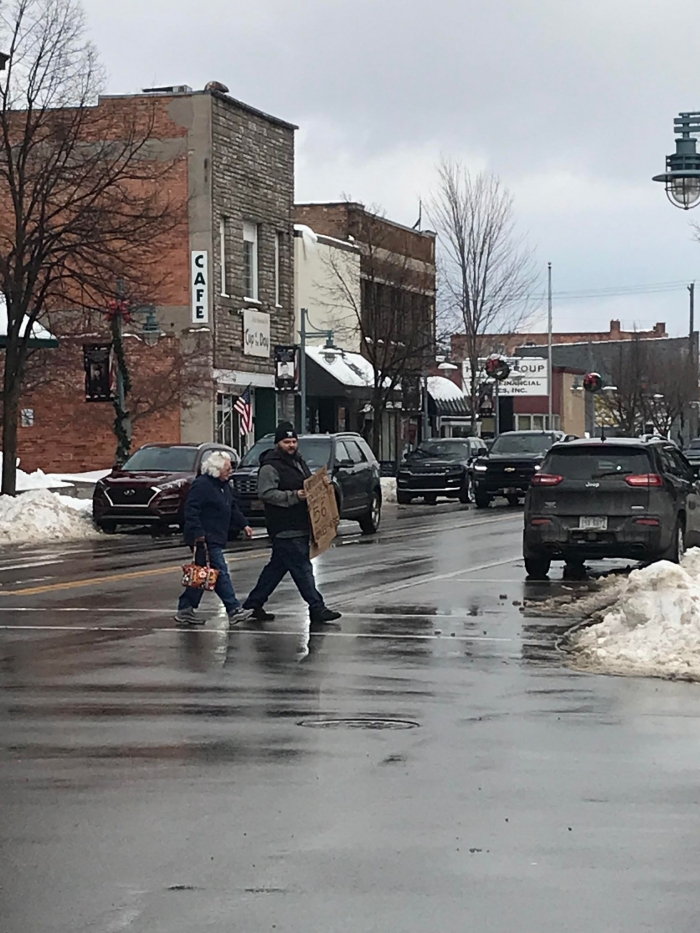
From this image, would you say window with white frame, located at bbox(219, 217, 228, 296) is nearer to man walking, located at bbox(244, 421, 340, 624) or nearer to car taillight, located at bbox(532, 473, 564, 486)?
car taillight, located at bbox(532, 473, 564, 486)

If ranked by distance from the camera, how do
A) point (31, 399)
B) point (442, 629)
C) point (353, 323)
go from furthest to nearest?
point (353, 323) < point (31, 399) < point (442, 629)

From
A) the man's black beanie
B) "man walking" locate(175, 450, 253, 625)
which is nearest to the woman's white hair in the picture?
"man walking" locate(175, 450, 253, 625)

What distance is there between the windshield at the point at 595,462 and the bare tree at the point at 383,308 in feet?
98.4

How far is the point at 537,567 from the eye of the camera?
65.8 ft

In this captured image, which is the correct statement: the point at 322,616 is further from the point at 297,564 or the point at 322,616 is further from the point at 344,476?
the point at 344,476

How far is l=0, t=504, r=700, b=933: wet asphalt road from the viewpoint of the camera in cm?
614

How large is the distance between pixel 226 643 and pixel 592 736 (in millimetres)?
4986

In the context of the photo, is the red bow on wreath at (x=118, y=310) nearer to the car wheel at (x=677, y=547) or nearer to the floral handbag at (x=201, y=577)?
the car wheel at (x=677, y=547)

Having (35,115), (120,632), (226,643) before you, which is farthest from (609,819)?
(35,115)

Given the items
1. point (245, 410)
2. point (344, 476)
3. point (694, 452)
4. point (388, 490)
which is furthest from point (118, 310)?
point (694, 452)

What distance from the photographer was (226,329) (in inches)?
1839

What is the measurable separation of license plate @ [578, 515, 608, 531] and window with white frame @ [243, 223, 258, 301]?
30.1 metres

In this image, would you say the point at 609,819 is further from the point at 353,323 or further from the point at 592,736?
the point at 353,323

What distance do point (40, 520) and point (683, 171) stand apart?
47.4 ft
